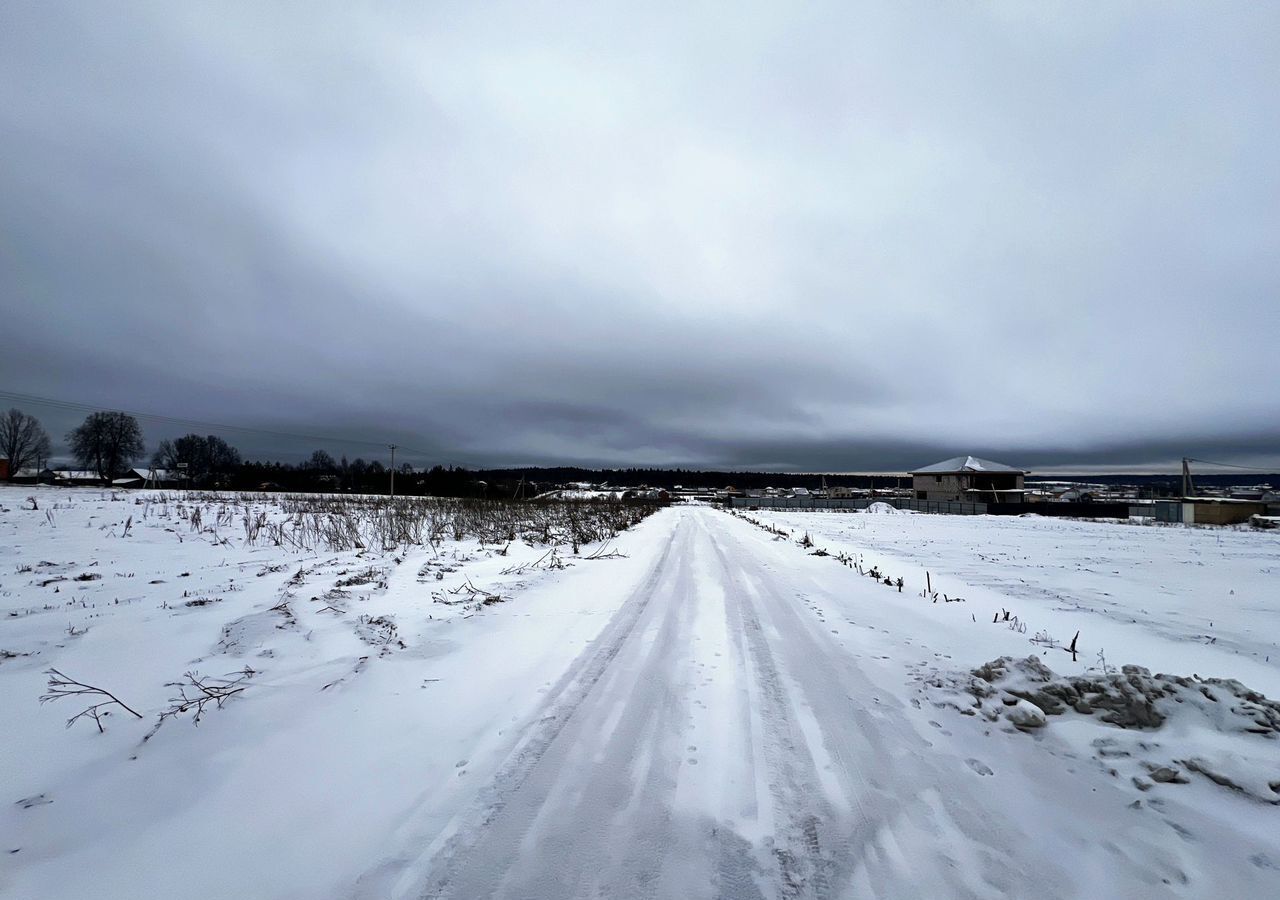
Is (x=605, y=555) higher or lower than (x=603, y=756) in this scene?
lower

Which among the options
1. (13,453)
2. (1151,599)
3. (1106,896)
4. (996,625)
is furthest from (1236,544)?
(13,453)

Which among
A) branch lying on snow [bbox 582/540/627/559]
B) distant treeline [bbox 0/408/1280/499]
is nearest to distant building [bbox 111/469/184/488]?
distant treeline [bbox 0/408/1280/499]

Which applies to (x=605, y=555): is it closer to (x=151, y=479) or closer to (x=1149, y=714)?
(x=1149, y=714)

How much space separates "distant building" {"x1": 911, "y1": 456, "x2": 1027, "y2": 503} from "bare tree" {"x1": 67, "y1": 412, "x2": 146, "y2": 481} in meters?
101

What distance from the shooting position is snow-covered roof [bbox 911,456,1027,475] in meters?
61.3

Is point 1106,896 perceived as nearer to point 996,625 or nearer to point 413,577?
point 996,625

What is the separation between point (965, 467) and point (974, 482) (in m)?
2.41

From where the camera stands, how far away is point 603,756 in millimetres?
3281

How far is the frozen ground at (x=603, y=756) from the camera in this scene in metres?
2.30

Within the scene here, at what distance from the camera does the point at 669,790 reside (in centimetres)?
294

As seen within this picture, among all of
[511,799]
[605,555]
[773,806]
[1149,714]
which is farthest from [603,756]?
[605,555]

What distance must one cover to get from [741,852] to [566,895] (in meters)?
0.86

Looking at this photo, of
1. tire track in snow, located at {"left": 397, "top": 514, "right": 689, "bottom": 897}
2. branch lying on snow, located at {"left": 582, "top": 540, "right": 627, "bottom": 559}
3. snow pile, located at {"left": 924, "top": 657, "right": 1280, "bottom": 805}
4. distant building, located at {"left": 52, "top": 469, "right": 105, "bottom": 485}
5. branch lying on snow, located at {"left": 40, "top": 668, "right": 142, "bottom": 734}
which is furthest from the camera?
distant building, located at {"left": 52, "top": 469, "right": 105, "bottom": 485}

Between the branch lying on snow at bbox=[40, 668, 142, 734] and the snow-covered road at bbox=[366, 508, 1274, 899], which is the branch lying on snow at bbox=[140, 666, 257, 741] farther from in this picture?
the snow-covered road at bbox=[366, 508, 1274, 899]
